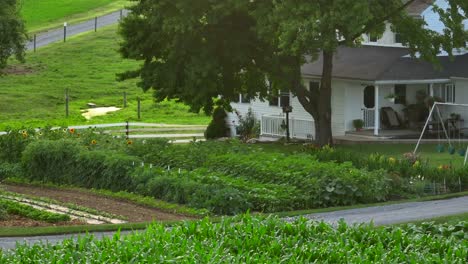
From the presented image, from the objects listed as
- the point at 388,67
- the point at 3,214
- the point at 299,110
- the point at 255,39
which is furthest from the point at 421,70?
the point at 3,214

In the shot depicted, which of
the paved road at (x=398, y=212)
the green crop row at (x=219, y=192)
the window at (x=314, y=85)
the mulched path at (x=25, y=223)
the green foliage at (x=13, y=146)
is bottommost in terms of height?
the mulched path at (x=25, y=223)

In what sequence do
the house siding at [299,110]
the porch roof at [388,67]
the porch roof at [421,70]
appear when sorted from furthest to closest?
the house siding at [299,110], the porch roof at [388,67], the porch roof at [421,70]

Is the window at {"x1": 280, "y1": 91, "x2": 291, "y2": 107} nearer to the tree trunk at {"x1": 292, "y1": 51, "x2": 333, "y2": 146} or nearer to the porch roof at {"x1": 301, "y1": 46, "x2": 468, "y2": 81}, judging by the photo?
the porch roof at {"x1": 301, "y1": 46, "x2": 468, "y2": 81}

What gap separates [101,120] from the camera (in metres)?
58.4

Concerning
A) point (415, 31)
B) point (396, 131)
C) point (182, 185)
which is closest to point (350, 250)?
point (182, 185)

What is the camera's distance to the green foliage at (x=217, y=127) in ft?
→ 168

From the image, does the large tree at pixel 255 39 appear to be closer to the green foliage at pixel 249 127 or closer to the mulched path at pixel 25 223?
the green foliage at pixel 249 127

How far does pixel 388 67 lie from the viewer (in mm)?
46656

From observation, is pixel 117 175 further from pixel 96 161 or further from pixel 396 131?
pixel 396 131

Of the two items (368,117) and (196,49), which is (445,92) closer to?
(368,117)

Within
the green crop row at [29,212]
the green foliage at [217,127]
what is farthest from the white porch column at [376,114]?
the green crop row at [29,212]

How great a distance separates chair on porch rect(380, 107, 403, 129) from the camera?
47.4 meters

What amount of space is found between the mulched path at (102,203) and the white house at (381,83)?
18.4 m

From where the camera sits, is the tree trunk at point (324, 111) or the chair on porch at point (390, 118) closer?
the tree trunk at point (324, 111)
